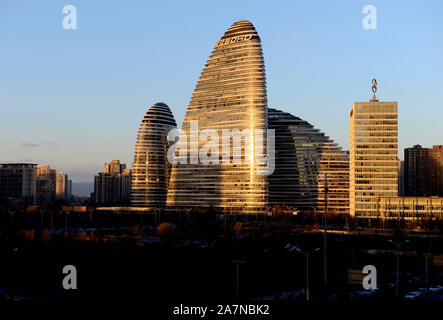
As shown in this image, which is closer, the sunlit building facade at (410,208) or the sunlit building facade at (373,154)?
the sunlit building facade at (410,208)

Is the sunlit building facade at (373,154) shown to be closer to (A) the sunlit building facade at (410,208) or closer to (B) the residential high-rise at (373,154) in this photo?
(B) the residential high-rise at (373,154)

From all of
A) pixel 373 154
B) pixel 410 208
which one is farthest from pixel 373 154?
pixel 410 208

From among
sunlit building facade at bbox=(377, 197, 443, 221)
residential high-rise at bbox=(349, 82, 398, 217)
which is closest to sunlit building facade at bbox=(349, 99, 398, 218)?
residential high-rise at bbox=(349, 82, 398, 217)

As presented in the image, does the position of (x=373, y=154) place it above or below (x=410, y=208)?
above

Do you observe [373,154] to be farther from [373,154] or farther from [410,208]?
[410,208]

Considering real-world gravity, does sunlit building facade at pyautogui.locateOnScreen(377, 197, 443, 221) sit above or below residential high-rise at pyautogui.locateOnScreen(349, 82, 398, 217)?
below

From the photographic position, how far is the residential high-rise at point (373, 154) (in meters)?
162

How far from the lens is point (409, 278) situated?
7906 cm

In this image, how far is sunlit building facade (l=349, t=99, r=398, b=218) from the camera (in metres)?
162

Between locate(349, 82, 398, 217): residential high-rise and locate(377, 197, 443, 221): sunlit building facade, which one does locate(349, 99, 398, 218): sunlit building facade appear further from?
locate(377, 197, 443, 221): sunlit building facade

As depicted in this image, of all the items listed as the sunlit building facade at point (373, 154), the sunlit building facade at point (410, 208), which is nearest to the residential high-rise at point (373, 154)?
the sunlit building facade at point (373, 154)

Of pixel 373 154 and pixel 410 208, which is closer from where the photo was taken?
pixel 410 208

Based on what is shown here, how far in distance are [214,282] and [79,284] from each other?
19447 mm

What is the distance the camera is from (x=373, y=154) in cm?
16275
